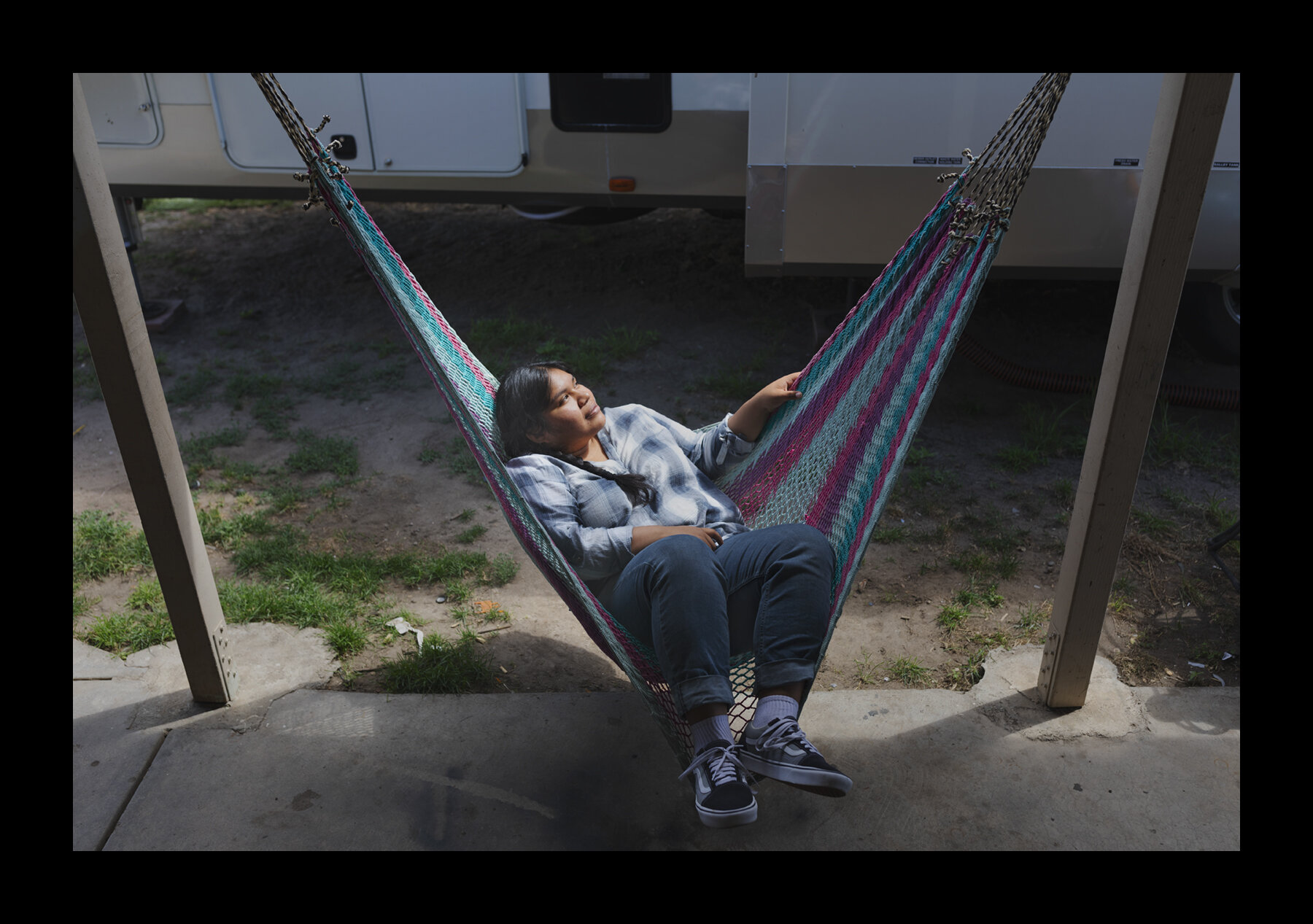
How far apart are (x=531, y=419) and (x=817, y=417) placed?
2.27 feet

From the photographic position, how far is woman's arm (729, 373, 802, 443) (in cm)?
225

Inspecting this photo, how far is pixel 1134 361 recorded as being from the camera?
5.93ft

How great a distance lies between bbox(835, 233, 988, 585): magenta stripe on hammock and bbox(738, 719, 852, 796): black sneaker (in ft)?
0.93

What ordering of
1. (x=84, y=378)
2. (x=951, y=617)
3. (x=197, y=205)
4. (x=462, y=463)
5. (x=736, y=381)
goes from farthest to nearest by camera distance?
(x=197, y=205) → (x=84, y=378) → (x=736, y=381) → (x=462, y=463) → (x=951, y=617)

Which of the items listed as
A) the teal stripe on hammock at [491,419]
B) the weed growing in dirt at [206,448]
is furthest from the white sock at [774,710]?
the weed growing in dirt at [206,448]

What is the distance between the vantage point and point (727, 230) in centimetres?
602

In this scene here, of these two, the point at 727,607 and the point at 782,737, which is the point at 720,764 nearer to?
the point at 782,737

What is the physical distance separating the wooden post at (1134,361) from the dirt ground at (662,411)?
379 millimetres

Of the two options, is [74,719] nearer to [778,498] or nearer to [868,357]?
[778,498]

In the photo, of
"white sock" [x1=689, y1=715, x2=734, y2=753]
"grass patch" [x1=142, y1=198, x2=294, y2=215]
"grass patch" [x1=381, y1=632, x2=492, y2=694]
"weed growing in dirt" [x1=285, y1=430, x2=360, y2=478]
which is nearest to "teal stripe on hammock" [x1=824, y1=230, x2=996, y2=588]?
"white sock" [x1=689, y1=715, x2=734, y2=753]

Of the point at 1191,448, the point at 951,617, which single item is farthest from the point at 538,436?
the point at 1191,448

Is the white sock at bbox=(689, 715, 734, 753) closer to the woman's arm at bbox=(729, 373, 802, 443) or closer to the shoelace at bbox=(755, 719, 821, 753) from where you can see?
the shoelace at bbox=(755, 719, 821, 753)

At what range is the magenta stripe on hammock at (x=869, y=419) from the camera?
6.52ft
